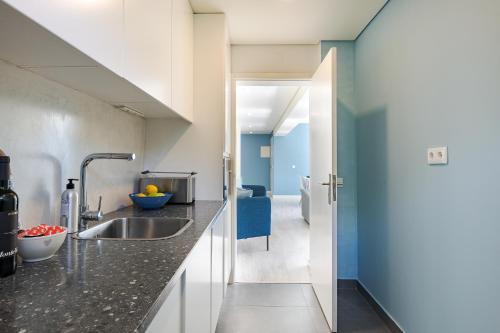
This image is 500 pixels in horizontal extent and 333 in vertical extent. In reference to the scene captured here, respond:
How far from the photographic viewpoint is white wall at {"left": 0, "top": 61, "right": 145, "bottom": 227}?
0.92 metres

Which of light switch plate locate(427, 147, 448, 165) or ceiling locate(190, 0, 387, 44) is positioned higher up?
ceiling locate(190, 0, 387, 44)

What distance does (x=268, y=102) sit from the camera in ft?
17.5

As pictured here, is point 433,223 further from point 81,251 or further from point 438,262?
point 81,251

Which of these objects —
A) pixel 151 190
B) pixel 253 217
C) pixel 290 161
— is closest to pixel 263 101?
pixel 253 217

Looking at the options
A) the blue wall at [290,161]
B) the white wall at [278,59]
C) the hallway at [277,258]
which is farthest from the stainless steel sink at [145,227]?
the blue wall at [290,161]

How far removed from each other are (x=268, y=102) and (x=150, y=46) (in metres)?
4.21

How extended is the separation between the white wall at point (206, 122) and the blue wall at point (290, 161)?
787 centimetres

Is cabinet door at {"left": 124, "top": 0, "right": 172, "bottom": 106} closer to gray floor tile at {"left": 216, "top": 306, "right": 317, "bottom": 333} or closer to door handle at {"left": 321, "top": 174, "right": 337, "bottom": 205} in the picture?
door handle at {"left": 321, "top": 174, "right": 337, "bottom": 205}

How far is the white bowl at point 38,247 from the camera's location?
29.6 inches

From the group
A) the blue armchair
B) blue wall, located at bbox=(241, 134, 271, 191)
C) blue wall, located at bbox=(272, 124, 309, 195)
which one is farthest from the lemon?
blue wall, located at bbox=(241, 134, 271, 191)

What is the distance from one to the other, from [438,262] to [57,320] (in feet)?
5.36

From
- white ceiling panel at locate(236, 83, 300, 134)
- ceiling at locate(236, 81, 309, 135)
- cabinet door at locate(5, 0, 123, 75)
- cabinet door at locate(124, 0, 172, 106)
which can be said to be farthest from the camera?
white ceiling panel at locate(236, 83, 300, 134)

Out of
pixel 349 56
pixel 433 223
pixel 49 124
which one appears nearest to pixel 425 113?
pixel 433 223

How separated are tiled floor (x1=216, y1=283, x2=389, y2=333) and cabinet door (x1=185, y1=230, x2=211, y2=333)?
29.0 inches
